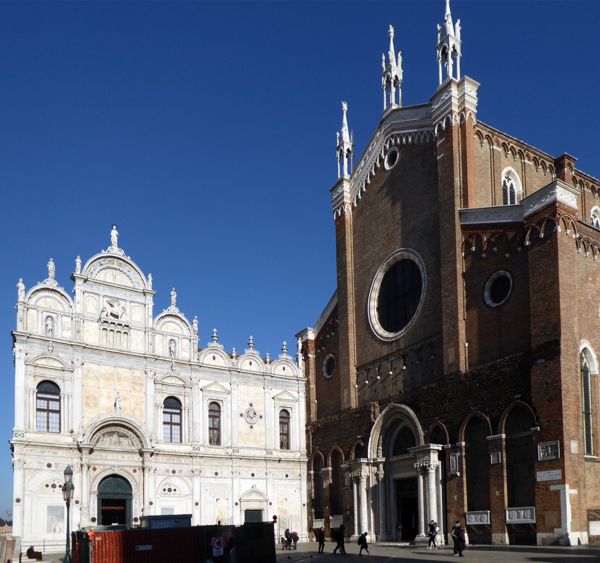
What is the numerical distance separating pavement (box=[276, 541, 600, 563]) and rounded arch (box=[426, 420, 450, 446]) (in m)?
4.23

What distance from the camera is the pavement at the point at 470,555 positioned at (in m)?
22.8

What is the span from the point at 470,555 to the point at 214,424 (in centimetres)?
1709

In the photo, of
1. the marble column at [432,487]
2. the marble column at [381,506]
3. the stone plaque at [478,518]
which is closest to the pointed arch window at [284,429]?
the marble column at [381,506]

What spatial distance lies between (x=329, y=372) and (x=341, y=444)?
4.23 meters

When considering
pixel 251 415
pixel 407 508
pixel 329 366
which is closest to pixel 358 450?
pixel 407 508

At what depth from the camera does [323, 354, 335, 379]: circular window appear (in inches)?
1631

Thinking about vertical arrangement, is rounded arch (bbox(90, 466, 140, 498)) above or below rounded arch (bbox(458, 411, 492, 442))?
below

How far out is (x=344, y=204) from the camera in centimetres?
4128

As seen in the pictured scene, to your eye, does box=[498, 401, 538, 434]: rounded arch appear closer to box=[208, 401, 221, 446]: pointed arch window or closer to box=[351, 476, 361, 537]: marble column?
box=[351, 476, 361, 537]: marble column

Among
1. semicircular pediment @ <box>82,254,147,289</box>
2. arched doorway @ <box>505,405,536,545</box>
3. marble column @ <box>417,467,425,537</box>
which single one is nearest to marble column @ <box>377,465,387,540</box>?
marble column @ <box>417,467,425,537</box>

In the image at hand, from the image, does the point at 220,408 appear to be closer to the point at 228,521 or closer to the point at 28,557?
the point at 228,521

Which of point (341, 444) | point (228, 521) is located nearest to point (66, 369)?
point (228, 521)

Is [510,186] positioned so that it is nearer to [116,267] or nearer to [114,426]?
[116,267]

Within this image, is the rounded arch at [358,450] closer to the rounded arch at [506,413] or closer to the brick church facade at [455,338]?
the brick church facade at [455,338]
